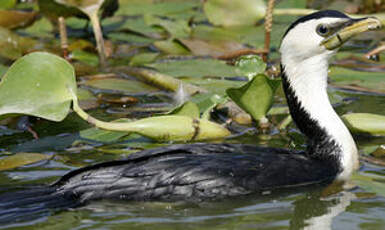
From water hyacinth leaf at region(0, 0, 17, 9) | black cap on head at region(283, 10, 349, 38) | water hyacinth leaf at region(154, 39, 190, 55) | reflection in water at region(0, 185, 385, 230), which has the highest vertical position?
black cap on head at region(283, 10, 349, 38)

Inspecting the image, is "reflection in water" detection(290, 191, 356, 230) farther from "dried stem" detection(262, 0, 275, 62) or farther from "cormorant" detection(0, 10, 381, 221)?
"dried stem" detection(262, 0, 275, 62)

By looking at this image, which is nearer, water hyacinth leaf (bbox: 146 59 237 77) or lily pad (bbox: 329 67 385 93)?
lily pad (bbox: 329 67 385 93)

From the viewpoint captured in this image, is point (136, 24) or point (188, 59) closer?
point (188, 59)

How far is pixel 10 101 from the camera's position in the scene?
6859 millimetres

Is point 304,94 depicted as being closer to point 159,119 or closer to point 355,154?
point 355,154

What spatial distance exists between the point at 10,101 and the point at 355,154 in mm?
2877

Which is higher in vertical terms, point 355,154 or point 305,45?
point 305,45

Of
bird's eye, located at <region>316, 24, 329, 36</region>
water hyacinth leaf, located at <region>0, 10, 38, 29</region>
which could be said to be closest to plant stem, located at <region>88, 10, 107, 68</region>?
water hyacinth leaf, located at <region>0, 10, 38, 29</region>

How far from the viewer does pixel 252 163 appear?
592 centimetres

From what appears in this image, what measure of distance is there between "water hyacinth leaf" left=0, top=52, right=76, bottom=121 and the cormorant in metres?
1.02

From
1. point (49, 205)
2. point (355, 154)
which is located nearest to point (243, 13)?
point (355, 154)

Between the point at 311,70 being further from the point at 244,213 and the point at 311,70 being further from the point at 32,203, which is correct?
the point at 32,203

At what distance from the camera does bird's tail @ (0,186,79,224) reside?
5.57m

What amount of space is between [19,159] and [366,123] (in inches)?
119
